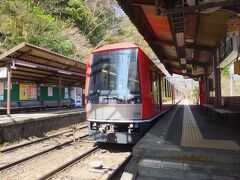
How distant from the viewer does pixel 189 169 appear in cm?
482

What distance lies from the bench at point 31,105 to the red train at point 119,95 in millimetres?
8367

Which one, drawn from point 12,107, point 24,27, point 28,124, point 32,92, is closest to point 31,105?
point 32,92

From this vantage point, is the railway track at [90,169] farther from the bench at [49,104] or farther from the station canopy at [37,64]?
the bench at [49,104]

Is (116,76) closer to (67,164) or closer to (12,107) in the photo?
(67,164)

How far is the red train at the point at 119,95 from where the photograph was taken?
7.69m

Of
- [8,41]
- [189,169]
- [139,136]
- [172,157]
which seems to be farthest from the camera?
[8,41]

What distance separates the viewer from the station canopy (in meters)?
11.1

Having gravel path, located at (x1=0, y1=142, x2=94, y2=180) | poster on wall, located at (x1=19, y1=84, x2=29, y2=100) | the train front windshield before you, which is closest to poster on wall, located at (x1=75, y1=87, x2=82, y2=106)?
poster on wall, located at (x1=19, y1=84, x2=29, y2=100)

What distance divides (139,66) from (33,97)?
10.3m

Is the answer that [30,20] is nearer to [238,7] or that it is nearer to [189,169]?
[238,7]

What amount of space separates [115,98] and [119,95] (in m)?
0.14

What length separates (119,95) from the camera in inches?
308

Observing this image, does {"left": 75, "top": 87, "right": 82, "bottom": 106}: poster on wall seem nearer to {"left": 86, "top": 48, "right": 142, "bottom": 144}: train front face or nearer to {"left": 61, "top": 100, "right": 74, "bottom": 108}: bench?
{"left": 61, "top": 100, "right": 74, "bottom": 108}: bench

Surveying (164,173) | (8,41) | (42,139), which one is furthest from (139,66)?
(8,41)
